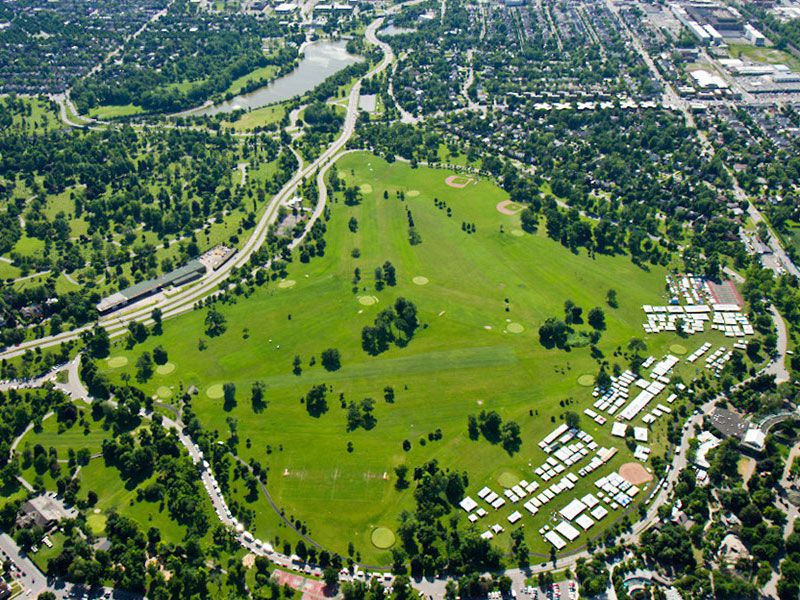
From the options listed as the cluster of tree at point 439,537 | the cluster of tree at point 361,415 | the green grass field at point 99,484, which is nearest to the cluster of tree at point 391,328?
the cluster of tree at point 361,415

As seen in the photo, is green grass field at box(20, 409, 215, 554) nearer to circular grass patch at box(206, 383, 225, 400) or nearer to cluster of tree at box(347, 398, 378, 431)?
circular grass patch at box(206, 383, 225, 400)

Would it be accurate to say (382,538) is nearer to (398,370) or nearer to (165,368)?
(398,370)

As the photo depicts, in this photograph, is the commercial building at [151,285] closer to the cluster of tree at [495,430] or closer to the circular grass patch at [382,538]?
the cluster of tree at [495,430]

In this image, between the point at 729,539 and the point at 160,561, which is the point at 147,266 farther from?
the point at 729,539

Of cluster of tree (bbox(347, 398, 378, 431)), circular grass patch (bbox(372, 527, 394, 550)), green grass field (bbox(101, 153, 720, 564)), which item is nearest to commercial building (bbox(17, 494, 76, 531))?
green grass field (bbox(101, 153, 720, 564))

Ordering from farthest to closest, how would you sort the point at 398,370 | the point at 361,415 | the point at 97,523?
the point at 398,370 < the point at 361,415 < the point at 97,523

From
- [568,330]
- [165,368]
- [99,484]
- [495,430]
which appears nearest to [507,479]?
[495,430]
